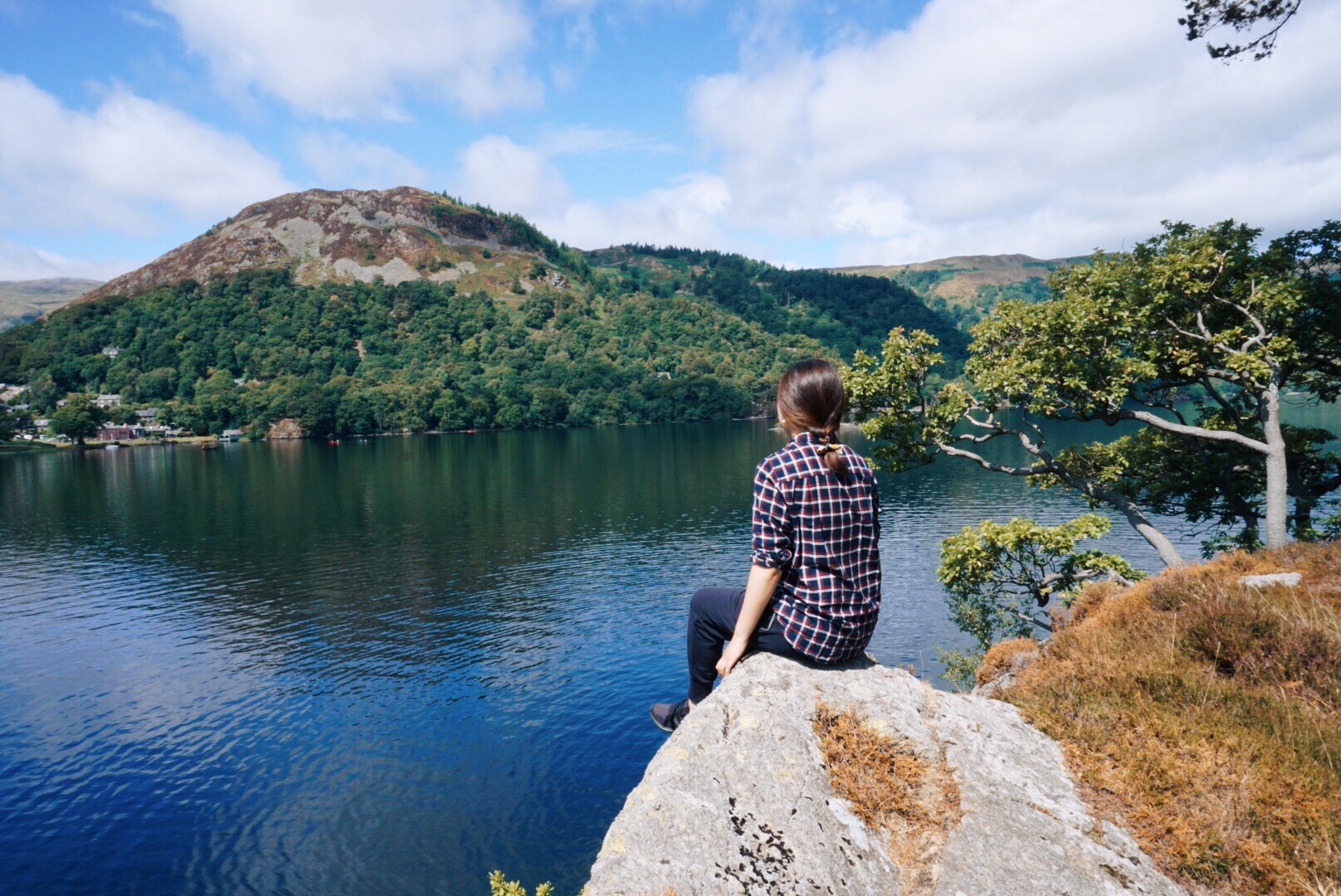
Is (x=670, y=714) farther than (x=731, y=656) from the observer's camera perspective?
Yes

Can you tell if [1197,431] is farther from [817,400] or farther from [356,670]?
[356,670]

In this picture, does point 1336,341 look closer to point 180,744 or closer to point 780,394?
point 780,394

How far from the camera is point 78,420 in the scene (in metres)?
Result: 168

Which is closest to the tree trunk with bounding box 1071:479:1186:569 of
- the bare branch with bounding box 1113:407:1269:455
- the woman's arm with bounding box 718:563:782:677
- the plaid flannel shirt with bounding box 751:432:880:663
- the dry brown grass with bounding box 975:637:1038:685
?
the bare branch with bounding box 1113:407:1269:455

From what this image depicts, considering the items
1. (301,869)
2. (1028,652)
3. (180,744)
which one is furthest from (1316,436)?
(180,744)

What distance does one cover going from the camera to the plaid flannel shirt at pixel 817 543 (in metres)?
5.67

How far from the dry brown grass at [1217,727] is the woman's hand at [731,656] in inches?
120

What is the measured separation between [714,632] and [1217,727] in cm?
464

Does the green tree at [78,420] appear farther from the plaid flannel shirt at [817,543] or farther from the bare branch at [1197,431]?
the plaid flannel shirt at [817,543]

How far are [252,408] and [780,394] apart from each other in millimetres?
212421

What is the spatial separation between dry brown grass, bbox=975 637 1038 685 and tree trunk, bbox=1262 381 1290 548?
26.7 feet

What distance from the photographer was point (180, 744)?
87.0 ft

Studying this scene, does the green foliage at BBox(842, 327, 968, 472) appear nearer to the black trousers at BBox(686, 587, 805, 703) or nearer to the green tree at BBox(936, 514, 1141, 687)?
the green tree at BBox(936, 514, 1141, 687)

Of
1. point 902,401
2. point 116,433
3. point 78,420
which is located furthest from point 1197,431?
point 116,433
